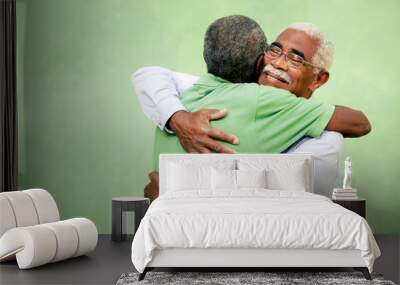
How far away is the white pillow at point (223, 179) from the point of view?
6.14 meters

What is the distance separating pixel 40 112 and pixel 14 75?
47 cm

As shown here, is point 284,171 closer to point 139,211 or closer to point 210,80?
point 210,80

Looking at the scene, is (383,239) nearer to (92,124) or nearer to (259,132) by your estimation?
(259,132)

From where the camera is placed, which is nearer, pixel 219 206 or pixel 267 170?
pixel 219 206

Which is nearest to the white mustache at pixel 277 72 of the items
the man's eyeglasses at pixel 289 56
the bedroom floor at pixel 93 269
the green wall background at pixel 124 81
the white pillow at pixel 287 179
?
the man's eyeglasses at pixel 289 56

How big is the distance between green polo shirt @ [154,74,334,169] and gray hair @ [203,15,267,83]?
0.39ft

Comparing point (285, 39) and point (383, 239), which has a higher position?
point (285, 39)

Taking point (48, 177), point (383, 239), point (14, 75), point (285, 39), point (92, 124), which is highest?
point (285, 39)

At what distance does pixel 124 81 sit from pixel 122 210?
1392mm

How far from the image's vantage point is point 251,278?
4859mm

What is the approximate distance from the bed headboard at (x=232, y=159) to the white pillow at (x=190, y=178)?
185 millimetres

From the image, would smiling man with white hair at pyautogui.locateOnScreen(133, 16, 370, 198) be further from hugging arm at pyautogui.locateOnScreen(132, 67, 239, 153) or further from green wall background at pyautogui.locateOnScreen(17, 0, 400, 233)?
green wall background at pyautogui.locateOnScreen(17, 0, 400, 233)

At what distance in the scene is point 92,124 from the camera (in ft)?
23.3

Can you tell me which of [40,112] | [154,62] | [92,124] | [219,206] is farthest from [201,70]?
[219,206]
